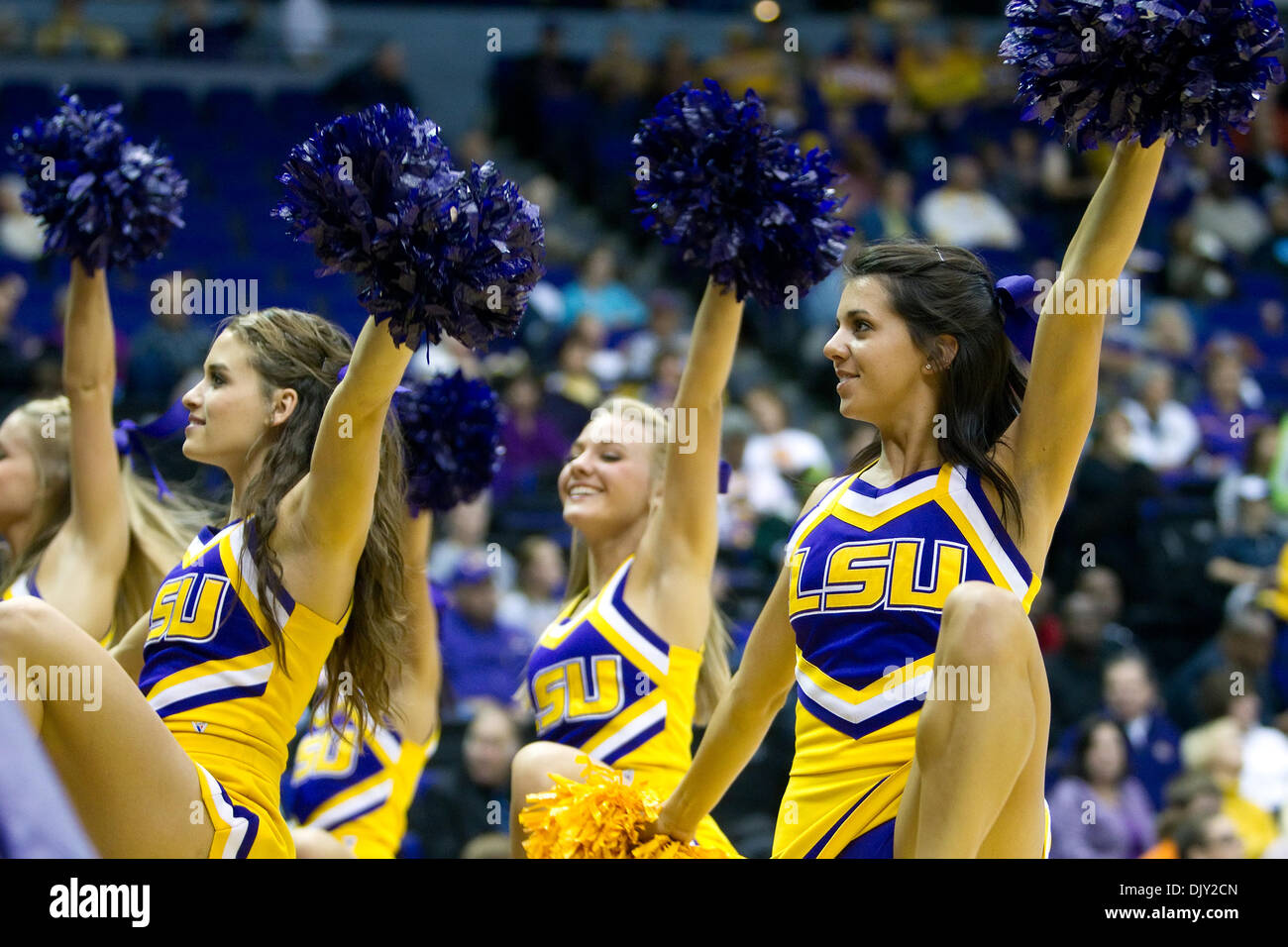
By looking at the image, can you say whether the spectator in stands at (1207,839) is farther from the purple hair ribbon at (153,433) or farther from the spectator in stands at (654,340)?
the spectator in stands at (654,340)

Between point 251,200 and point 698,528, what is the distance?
22.6 ft

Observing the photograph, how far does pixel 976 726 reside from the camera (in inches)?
83.9

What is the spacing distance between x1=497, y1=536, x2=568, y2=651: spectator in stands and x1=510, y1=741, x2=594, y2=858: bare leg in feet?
10.5

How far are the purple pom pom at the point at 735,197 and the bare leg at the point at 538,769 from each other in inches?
41.4

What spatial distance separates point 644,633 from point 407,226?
1.38 meters

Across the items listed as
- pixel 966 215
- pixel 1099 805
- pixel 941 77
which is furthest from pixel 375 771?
pixel 941 77

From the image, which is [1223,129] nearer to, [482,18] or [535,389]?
[535,389]

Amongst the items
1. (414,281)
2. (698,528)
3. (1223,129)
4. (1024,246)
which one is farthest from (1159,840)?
(1024,246)

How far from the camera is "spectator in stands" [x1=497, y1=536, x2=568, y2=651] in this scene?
254 inches

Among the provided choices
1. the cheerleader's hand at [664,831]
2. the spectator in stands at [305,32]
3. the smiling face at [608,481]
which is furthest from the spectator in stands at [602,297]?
the cheerleader's hand at [664,831]

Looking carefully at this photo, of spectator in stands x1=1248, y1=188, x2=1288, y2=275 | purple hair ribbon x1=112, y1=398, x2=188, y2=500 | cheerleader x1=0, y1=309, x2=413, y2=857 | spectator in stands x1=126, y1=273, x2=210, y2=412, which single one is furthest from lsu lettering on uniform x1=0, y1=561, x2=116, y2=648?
spectator in stands x1=1248, y1=188, x2=1288, y2=275

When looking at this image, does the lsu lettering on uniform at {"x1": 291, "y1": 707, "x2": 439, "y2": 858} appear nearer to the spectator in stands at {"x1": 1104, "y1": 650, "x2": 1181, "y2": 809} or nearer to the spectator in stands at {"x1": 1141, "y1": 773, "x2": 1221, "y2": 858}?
the spectator in stands at {"x1": 1141, "y1": 773, "x2": 1221, "y2": 858}

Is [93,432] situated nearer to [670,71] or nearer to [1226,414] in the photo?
[1226,414]

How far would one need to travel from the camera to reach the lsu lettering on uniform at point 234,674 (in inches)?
109
